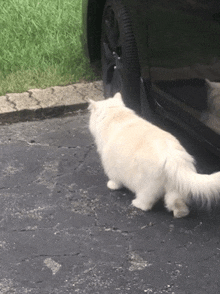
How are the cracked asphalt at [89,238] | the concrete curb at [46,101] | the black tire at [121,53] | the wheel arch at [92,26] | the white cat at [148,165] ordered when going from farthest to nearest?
the concrete curb at [46,101] → the wheel arch at [92,26] → the black tire at [121,53] → the white cat at [148,165] → the cracked asphalt at [89,238]

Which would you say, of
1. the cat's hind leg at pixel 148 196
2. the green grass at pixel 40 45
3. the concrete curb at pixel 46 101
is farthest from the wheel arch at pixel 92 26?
the cat's hind leg at pixel 148 196

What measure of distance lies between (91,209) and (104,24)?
6.38ft

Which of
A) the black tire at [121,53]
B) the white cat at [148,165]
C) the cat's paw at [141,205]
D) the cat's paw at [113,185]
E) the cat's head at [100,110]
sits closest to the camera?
the white cat at [148,165]

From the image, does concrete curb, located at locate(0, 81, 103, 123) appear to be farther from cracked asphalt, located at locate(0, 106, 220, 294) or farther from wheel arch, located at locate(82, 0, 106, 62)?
cracked asphalt, located at locate(0, 106, 220, 294)

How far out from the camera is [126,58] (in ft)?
11.6

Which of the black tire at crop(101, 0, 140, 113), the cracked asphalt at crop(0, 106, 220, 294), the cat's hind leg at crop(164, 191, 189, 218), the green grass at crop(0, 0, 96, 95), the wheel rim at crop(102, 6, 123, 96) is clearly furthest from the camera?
the green grass at crop(0, 0, 96, 95)

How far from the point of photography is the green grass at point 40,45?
5.18m

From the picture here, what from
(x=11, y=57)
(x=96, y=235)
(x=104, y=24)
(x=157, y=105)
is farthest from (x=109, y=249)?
(x=11, y=57)

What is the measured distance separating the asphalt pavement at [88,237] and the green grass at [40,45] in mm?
1619

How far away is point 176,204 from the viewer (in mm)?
2732

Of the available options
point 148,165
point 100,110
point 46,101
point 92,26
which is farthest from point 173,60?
point 46,101

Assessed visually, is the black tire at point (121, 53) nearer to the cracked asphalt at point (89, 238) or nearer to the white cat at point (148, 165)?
the white cat at point (148, 165)

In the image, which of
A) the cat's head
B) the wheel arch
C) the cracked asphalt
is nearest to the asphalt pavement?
the cracked asphalt

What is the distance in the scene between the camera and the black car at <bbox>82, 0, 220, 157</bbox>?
2.69m
